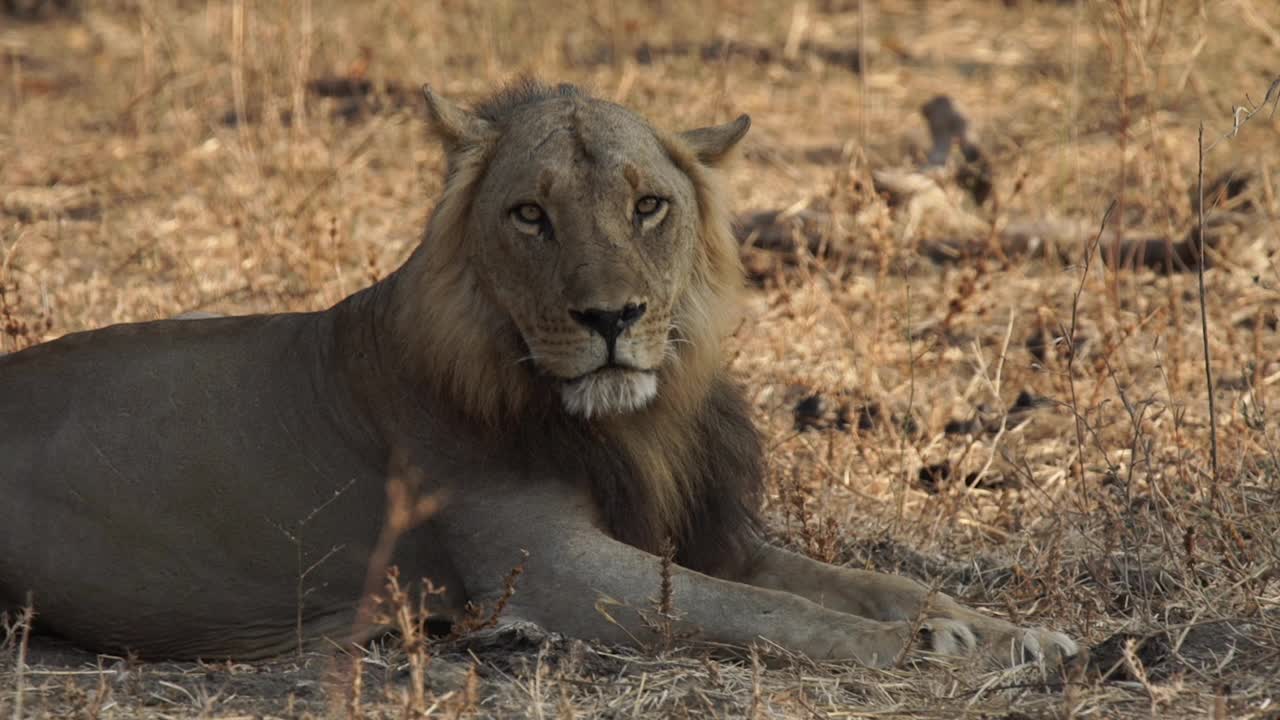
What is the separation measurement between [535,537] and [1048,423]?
8.92 feet

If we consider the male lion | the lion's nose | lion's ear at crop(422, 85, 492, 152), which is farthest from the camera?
lion's ear at crop(422, 85, 492, 152)

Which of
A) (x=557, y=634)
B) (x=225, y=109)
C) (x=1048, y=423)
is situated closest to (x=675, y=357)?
(x=557, y=634)

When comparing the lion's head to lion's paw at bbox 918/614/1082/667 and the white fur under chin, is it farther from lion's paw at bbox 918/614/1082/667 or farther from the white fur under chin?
lion's paw at bbox 918/614/1082/667

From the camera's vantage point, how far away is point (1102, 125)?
745 centimetres

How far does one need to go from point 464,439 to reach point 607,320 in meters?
0.54

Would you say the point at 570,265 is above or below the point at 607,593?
above

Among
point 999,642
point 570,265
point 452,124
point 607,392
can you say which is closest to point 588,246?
point 570,265

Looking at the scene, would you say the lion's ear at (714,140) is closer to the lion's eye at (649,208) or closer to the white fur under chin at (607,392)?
the lion's eye at (649,208)

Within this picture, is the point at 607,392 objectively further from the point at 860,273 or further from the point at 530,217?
the point at 860,273

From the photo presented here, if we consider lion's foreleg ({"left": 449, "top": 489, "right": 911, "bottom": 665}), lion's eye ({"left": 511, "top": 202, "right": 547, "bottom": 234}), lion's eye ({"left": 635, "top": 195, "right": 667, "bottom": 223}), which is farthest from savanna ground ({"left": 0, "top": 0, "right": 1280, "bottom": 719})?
lion's eye ({"left": 635, "top": 195, "right": 667, "bottom": 223})

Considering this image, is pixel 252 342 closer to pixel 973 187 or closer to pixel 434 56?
pixel 973 187

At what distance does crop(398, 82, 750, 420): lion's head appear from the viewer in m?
3.75

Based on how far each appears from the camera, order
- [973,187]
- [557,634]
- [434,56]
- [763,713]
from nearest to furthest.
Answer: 1. [763,713]
2. [557,634]
3. [973,187]
4. [434,56]

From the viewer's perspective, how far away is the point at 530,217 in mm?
3924
